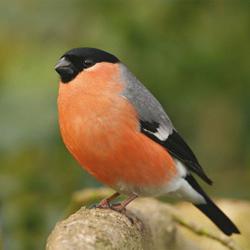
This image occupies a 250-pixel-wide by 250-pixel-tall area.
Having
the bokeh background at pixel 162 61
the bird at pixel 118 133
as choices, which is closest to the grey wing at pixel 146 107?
the bird at pixel 118 133

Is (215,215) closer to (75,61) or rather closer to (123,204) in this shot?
(123,204)

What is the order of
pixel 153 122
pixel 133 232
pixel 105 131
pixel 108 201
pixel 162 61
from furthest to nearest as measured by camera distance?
pixel 162 61 < pixel 153 122 < pixel 108 201 < pixel 105 131 < pixel 133 232

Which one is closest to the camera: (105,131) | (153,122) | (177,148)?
(105,131)

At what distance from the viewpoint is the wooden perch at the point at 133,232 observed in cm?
188

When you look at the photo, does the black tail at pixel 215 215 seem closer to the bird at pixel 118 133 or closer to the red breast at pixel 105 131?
the bird at pixel 118 133

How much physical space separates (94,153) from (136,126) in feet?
0.94

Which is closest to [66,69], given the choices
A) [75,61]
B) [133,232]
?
[75,61]

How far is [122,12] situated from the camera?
4.62 meters

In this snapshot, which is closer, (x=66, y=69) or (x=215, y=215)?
(x=66, y=69)

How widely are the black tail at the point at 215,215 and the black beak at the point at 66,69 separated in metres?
0.78

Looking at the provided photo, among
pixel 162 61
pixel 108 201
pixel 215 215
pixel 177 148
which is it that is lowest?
pixel 215 215

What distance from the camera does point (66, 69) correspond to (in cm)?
327

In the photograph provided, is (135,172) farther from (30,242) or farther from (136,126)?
(30,242)

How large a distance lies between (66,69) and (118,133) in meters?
0.36
